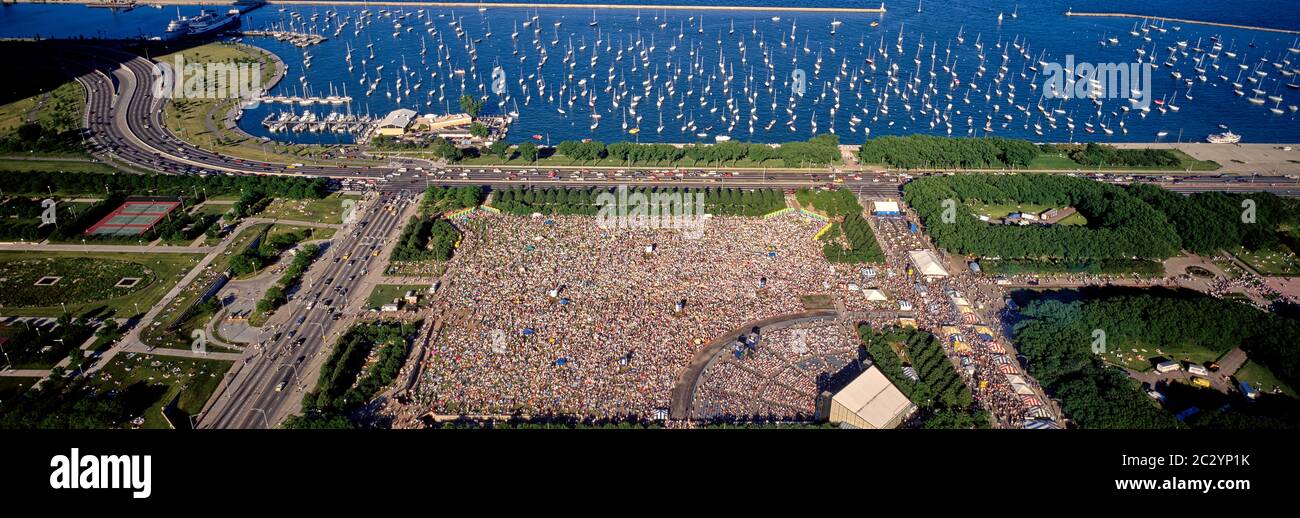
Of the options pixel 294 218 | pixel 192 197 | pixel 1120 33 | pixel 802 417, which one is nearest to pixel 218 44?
pixel 192 197

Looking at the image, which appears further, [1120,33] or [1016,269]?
[1120,33]

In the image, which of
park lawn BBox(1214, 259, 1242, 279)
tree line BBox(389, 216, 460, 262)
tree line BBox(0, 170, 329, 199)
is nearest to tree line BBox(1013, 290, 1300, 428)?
park lawn BBox(1214, 259, 1242, 279)

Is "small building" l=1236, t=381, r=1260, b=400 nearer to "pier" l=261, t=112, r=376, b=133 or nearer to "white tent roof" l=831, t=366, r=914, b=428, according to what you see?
"white tent roof" l=831, t=366, r=914, b=428

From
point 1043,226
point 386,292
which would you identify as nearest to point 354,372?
point 386,292

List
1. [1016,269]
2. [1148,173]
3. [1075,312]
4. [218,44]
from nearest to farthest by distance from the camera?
[1075,312] < [1016,269] < [1148,173] < [218,44]
